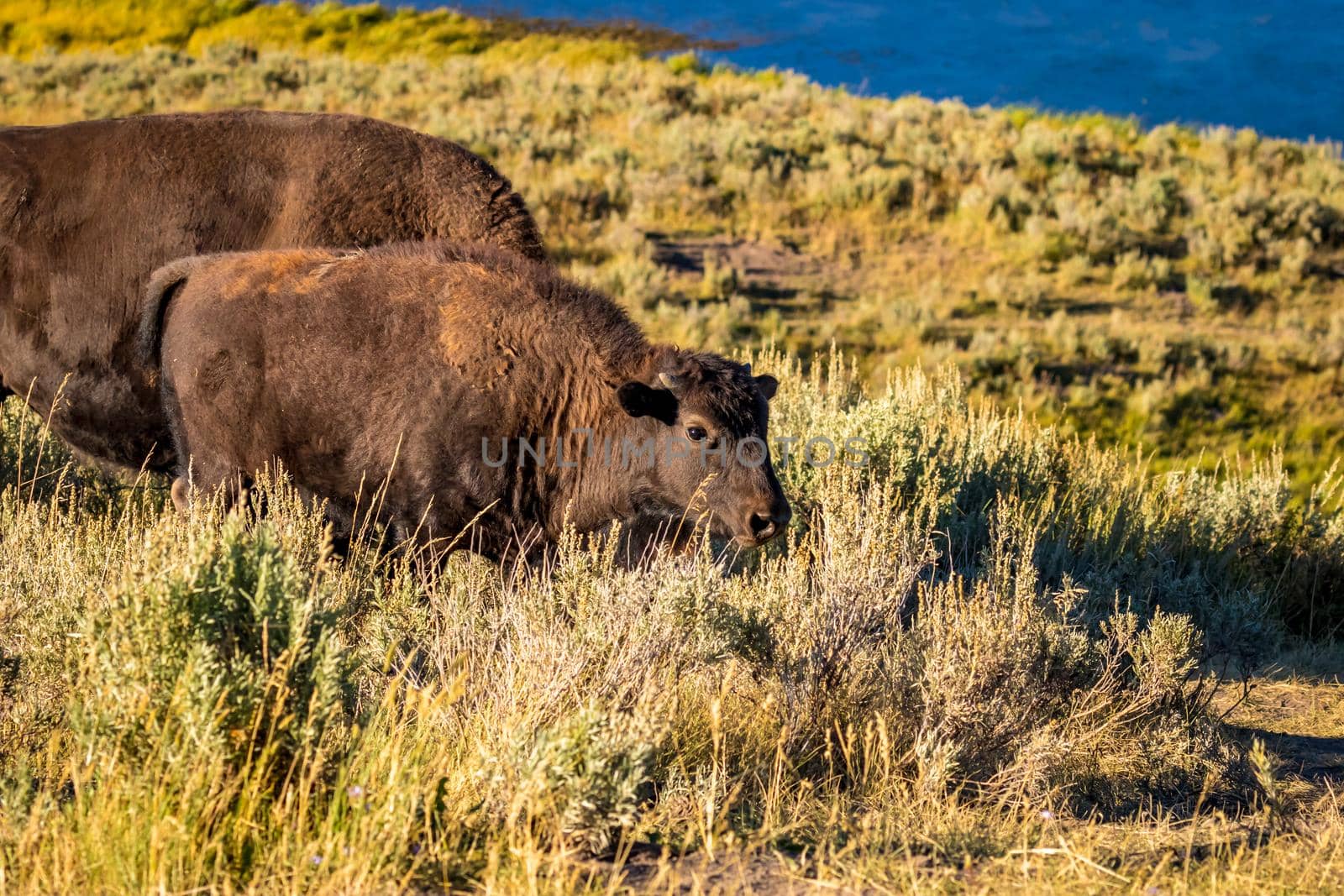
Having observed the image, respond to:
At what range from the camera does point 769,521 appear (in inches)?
246

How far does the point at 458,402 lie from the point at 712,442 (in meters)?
1.19

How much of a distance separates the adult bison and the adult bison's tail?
15 cm

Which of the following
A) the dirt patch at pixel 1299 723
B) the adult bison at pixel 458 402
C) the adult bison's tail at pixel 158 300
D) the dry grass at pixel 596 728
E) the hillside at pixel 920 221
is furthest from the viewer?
the hillside at pixel 920 221

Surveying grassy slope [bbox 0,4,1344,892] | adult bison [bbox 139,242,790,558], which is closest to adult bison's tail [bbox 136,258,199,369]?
adult bison [bbox 139,242,790,558]

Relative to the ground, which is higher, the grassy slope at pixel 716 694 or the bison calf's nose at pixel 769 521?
the bison calf's nose at pixel 769 521

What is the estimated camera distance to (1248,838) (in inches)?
193

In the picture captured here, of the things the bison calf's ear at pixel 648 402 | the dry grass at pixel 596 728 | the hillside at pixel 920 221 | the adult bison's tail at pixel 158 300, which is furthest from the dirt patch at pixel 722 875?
the hillside at pixel 920 221

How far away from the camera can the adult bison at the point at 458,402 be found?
634 cm

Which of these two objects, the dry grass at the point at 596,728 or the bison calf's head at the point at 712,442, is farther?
the bison calf's head at the point at 712,442

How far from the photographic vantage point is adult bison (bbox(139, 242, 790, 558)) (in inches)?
250

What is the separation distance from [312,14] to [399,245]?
124 feet

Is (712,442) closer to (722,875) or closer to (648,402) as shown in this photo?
(648,402)

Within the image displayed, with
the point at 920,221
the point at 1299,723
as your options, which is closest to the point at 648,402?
the point at 1299,723

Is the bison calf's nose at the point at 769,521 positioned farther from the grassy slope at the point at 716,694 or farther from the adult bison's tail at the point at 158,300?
the adult bison's tail at the point at 158,300
